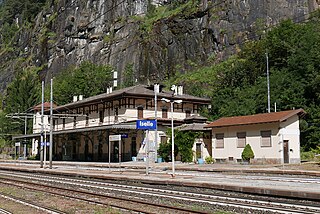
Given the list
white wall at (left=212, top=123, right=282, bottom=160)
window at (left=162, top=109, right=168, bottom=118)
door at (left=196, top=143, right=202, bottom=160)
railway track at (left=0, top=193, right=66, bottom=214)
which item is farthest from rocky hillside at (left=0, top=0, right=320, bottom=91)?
railway track at (left=0, top=193, right=66, bottom=214)

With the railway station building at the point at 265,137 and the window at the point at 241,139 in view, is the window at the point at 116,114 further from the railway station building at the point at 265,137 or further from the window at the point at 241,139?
the window at the point at 241,139

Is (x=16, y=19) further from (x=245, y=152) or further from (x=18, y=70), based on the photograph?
(x=245, y=152)

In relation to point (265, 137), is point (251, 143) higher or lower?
lower

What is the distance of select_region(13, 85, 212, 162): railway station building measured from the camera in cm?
4888

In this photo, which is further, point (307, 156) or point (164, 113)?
point (164, 113)

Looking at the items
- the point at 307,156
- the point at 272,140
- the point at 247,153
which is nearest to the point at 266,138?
the point at 272,140

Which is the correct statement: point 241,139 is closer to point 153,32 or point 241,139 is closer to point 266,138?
point 266,138

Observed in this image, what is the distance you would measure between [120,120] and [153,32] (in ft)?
133

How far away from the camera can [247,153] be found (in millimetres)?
37625

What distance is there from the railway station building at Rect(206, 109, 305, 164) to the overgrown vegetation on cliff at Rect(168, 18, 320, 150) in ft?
26.5

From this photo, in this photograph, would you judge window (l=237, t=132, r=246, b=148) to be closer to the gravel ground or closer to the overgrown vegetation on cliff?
the overgrown vegetation on cliff

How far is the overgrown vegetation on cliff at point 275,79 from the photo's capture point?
48969 mm

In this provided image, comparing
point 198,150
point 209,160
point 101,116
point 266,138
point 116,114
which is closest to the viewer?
point 266,138

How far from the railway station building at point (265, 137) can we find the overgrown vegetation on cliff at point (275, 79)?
8.09m
